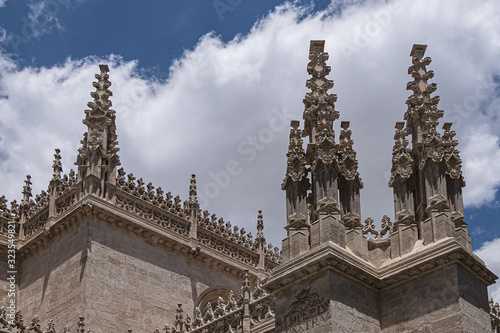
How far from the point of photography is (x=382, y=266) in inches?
631

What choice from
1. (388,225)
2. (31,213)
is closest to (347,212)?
(388,225)

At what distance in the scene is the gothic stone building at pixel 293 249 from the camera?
49.9 ft

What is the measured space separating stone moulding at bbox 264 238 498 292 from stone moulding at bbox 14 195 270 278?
32.3 ft

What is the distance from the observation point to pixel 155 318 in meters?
24.9

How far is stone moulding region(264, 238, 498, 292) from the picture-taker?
15.0m

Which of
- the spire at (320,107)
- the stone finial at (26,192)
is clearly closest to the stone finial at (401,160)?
the spire at (320,107)

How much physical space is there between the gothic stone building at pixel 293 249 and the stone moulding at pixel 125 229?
0.15ft

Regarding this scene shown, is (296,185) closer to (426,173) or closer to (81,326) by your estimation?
(426,173)

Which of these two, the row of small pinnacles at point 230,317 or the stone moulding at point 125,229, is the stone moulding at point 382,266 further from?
the stone moulding at point 125,229

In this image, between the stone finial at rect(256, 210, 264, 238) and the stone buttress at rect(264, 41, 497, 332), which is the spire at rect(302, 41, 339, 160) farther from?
the stone finial at rect(256, 210, 264, 238)

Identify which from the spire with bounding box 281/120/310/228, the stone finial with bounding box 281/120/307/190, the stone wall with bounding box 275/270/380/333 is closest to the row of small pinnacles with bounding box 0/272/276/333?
the stone wall with bounding box 275/270/380/333

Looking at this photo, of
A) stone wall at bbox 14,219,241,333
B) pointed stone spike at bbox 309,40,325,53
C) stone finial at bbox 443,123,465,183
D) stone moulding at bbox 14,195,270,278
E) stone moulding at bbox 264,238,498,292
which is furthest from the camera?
stone moulding at bbox 14,195,270,278

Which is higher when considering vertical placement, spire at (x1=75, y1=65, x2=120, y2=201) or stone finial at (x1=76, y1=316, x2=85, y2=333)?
spire at (x1=75, y1=65, x2=120, y2=201)

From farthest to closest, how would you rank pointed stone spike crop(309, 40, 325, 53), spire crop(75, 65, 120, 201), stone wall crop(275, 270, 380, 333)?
1. spire crop(75, 65, 120, 201)
2. pointed stone spike crop(309, 40, 325, 53)
3. stone wall crop(275, 270, 380, 333)
